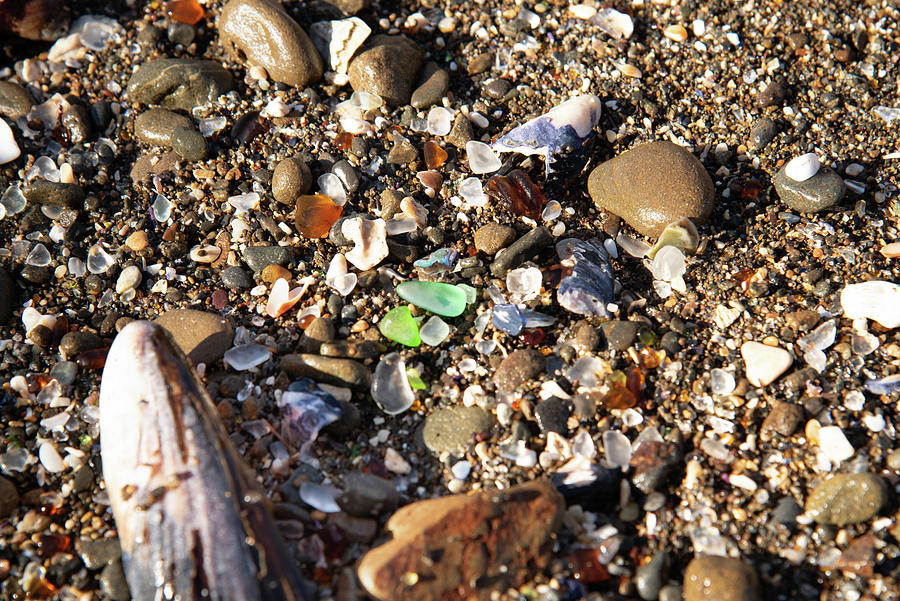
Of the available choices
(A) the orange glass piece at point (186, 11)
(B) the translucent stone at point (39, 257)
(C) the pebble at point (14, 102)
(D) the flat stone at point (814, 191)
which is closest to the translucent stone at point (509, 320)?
(D) the flat stone at point (814, 191)

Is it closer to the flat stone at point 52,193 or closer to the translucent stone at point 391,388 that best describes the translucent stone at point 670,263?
the translucent stone at point 391,388

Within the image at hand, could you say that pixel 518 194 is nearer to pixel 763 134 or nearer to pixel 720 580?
pixel 763 134

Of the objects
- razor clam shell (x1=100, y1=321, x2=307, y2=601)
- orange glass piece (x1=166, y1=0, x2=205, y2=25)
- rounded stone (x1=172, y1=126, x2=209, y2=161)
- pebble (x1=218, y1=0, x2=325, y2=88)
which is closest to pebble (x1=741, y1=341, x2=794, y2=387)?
razor clam shell (x1=100, y1=321, x2=307, y2=601)

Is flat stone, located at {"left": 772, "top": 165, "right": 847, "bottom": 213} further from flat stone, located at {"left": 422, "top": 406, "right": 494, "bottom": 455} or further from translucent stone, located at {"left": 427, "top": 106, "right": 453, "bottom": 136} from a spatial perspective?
flat stone, located at {"left": 422, "top": 406, "right": 494, "bottom": 455}

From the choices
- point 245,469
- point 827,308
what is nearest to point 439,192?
point 245,469

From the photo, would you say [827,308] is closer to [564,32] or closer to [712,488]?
[712,488]
